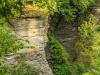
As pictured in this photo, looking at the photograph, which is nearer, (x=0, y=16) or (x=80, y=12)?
(x=0, y=16)

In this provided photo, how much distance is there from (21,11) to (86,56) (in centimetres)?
906

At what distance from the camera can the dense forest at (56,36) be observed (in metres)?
13.6

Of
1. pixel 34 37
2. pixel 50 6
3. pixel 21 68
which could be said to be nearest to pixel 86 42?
pixel 50 6

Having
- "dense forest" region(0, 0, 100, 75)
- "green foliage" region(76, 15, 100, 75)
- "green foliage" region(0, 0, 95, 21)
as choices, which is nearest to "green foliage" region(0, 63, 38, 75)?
"dense forest" region(0, 0, 100, 75)

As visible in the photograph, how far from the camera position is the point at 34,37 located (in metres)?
16.7

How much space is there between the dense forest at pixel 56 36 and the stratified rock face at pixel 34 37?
0.88 ft

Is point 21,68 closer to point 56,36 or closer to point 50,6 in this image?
point 50,6

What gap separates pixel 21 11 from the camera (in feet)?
53.6

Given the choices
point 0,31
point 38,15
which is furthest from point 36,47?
point 0,31

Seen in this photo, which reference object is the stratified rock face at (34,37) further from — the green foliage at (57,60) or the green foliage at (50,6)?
the green foliage at (57,60)

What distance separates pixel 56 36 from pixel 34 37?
6453mm

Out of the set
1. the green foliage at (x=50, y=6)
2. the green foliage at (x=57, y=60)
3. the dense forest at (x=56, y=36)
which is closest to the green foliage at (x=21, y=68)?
the dense forest at (x=56, y=36)

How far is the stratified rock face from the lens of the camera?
1633 centimetres

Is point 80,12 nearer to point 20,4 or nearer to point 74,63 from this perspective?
point 74,63
